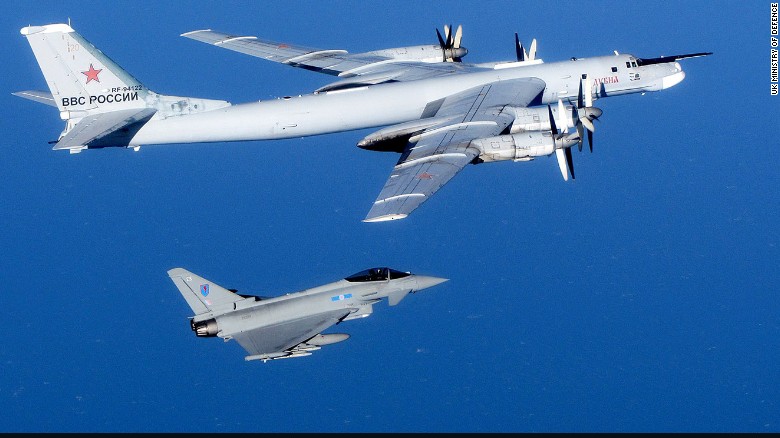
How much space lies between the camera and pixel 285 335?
2704 inches

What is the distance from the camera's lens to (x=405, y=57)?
3364 inches

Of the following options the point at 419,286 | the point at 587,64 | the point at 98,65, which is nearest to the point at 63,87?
the point at 98,65

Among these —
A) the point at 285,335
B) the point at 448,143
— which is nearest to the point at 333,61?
the point at 448,143

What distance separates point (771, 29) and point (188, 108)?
30.3 m

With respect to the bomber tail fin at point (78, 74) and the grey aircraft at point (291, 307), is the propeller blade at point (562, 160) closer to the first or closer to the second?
the grey aircraft at point (291, 307)

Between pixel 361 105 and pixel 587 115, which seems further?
pixel 361 105

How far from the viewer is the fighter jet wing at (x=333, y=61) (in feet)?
269

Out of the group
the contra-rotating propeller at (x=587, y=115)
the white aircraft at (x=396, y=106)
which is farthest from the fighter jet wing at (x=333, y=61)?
the contra-rotating propeller at (x=587, y=115)

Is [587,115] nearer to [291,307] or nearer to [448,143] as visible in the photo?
[448,143]

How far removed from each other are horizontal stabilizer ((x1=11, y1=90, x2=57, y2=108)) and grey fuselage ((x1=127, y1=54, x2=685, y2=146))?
4017 millimetres

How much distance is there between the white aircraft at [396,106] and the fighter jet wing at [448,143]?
7 centimetres

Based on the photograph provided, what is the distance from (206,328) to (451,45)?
23297 mm

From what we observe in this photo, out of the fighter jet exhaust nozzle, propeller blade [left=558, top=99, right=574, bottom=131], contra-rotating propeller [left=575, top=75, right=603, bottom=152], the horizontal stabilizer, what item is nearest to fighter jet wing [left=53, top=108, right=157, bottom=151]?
the horizontal stabilizer

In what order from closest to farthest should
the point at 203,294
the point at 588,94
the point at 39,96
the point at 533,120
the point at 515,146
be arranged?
the point at 203,294
the point at 515,146
the point at 533,120
the point at 588,94
the point at 39,96
